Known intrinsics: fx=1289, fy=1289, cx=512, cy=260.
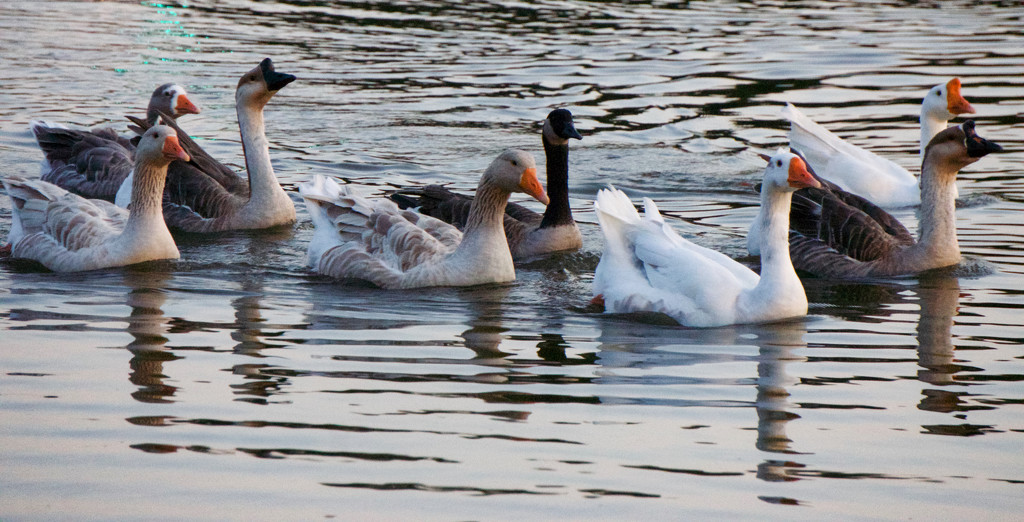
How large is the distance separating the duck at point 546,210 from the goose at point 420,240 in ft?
2.94

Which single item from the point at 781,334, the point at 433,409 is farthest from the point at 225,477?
the point at 781,334

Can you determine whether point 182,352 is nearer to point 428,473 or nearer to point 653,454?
point 428,473

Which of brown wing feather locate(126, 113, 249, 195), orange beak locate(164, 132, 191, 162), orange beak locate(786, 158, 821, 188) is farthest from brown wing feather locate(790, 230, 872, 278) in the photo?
brown wing feather locate(126, 113, 249, 195)

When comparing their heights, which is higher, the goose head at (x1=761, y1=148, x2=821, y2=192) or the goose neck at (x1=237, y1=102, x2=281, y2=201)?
the goose neck at (x1=237, y1=102, x2=281, y2=201)

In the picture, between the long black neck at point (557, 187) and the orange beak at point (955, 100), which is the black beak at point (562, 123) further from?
the orange beak at point (955, 100)

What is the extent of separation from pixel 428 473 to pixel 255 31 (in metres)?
21.3

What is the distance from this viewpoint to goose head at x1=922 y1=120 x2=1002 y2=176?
1022 cm

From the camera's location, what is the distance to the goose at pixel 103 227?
10023 millimetres

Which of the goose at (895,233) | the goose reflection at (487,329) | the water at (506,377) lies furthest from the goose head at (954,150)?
the goose reflection at (487,329)

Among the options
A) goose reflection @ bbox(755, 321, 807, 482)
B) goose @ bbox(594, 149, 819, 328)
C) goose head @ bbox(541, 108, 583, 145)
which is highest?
goose head @ bbox(541, 108, 583, 145)

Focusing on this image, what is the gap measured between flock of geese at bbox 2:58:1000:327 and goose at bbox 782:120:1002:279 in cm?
1

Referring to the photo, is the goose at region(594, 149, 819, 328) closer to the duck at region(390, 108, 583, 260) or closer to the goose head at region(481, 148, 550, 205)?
the goose head at region(481, 148, 550, 205)

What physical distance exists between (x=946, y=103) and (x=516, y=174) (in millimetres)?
6103

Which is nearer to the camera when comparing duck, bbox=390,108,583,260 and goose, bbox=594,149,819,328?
goose, bbox=594,149,819,328
